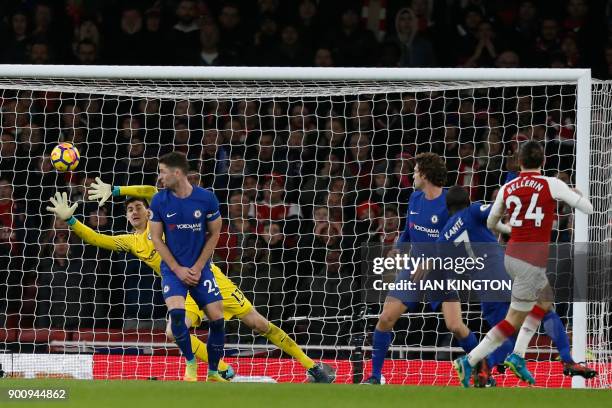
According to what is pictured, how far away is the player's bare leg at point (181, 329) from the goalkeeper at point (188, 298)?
17.1 inches

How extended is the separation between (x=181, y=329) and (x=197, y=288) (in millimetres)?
325

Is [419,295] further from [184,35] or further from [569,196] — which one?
[184,35]

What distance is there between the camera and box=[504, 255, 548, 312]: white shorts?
28.2 feet

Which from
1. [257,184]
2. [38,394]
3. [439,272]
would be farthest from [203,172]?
[38,394]

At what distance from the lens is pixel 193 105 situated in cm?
1330

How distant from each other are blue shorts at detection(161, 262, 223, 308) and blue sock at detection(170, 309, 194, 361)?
142mm

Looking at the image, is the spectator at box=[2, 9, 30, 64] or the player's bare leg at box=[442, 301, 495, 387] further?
the spectator at box=[2, 9, 30, 64]

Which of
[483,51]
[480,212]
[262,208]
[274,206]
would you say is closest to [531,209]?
[480,212]

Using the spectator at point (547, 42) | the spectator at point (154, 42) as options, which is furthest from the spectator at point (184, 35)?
the spectator at point (547, 42)

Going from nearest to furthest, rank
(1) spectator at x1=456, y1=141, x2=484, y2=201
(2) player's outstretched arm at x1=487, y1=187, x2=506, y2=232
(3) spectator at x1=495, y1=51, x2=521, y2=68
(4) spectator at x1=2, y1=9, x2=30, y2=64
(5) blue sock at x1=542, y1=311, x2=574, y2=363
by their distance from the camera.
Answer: (2) player's outstretched arm at x1=487, y1=187, x2=506, y2=232 → (5) blue sock at x1=542, y1=311, x2=574, y2=363 → (1) spectator at x1=456, y1=141, x2=484, y2=201 → (3) spectator at x1=495, y1=51, x2=521, y2=68 → (4) spectator at x1=2, y1=9, x2=30, y2=64

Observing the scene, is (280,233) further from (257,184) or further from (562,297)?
(562,297)

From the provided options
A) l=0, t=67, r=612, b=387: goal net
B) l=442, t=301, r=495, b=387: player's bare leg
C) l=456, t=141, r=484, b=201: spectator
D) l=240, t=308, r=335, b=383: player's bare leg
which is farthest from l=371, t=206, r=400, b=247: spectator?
l=442, t=301, r=495, b=387: player's bare leg

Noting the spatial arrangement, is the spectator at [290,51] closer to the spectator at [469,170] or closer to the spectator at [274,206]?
the spectator at [274,206]

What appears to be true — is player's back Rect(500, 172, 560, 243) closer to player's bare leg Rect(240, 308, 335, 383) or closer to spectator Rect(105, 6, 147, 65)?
player's bare leg Rect(240, 308, 335, 383)
